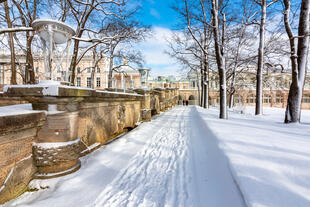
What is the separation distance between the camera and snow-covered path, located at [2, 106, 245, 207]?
187 cm

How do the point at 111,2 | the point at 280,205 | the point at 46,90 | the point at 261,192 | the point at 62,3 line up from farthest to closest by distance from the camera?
the point at 62,3 → the point at 111,2 → the point at 46,90 → the point at 261,192 → the point at 280,205

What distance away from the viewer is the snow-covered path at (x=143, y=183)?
6.14ft

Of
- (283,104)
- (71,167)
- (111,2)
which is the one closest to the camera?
(71,167)

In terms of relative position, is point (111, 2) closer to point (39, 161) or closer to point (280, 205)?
point (39, 161)

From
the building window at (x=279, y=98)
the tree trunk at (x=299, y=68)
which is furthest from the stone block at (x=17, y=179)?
the building window at (x=279, y=98)

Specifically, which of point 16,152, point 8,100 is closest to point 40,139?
point 16,152

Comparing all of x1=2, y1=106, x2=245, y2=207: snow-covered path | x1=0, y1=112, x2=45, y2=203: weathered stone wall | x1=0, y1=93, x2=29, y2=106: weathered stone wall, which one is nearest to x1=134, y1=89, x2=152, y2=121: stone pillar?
x1=2, y1=106, x2=245, y2=207: snow-covered path

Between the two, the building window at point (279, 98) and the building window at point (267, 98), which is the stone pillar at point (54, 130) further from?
the building window at point (279, 98)

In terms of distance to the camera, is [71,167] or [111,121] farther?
[111,121]

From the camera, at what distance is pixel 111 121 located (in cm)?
426

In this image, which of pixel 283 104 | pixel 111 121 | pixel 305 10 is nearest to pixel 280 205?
pixel 111 121

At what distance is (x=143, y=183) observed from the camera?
233 centimetres

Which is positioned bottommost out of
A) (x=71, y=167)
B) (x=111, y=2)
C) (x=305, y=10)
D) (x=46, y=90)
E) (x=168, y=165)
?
(x=168, y=165)

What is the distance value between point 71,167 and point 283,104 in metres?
47.2
